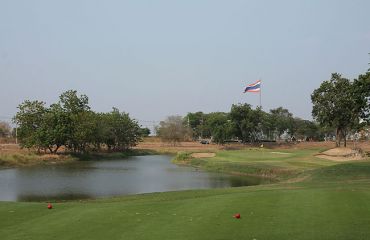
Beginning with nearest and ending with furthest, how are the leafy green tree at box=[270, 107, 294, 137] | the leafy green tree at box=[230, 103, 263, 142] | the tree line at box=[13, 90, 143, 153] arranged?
the tree line at box=[13, 90, 143, 153] → the leafy green tree at box=[230, 103, 263, 142] → the leafy green tree at box=[270, 107, 294, 137]

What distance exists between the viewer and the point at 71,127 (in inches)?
3553

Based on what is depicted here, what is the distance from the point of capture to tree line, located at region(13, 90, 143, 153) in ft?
281

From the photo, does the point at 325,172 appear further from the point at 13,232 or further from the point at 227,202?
the point at 13,232

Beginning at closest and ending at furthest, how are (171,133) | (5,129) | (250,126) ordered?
1. (250,126)
2. (171,133)
3. (5,129)

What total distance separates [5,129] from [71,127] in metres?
84.3

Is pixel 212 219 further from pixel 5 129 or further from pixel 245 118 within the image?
pixel 5 129

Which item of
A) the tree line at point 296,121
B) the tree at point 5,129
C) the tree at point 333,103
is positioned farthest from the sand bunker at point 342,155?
the tree at point 5,129

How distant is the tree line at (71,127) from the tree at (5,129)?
5865 centimetres

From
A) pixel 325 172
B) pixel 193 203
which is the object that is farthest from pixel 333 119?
pixel 193 203

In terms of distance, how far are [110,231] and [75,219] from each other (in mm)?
2632

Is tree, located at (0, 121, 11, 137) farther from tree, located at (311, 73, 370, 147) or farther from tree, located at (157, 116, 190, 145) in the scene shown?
tree, located at (311, 73, 370, 147)

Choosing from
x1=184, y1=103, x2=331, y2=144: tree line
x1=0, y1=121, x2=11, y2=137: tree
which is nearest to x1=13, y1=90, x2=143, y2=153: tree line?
x1=184, y1=103, x2=331, y2=144: tree line

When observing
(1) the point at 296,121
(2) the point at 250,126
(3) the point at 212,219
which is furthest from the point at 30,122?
(1) the point at 296,121

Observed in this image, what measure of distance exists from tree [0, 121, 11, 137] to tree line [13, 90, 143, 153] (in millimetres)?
58647
